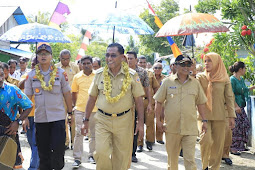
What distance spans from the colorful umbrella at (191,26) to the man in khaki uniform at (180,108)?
1.68 meters

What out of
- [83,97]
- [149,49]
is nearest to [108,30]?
[83,97]

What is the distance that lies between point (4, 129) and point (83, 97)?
10.0 feet

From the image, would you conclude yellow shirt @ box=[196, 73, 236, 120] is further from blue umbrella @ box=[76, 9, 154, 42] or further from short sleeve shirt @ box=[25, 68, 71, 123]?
short sleeve shirt @ box=[25, 68, 71, 123]

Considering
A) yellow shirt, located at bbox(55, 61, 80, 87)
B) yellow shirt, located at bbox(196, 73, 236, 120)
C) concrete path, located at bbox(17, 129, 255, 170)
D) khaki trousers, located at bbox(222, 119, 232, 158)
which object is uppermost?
yellow shirt, located at bbox(55, 61, 80, 87)

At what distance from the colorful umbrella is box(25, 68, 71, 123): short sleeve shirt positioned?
103 inches

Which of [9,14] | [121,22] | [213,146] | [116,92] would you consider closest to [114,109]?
[116,92]

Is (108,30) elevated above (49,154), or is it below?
above

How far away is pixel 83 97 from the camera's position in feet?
27.5

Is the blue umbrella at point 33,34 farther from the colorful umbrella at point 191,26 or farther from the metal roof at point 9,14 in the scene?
the metal roof at point 9,14

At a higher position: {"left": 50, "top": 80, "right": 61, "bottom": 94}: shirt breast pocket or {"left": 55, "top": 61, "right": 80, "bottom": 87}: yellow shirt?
{"left": 55, "top": 61, "right": 80, "bottom": 87}: yellow shirt

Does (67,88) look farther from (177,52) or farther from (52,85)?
(177,52)

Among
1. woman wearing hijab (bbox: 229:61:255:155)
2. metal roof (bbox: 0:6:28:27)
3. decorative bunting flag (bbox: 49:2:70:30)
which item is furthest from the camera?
metal roof (bbox: 0:6:28:27)

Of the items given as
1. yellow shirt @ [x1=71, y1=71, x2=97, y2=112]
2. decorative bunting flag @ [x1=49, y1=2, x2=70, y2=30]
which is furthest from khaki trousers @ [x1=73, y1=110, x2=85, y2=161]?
decorative bunting flag @ [x1=49, y1=2, x2=70, y2=30]

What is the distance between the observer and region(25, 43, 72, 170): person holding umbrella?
6500 mm
